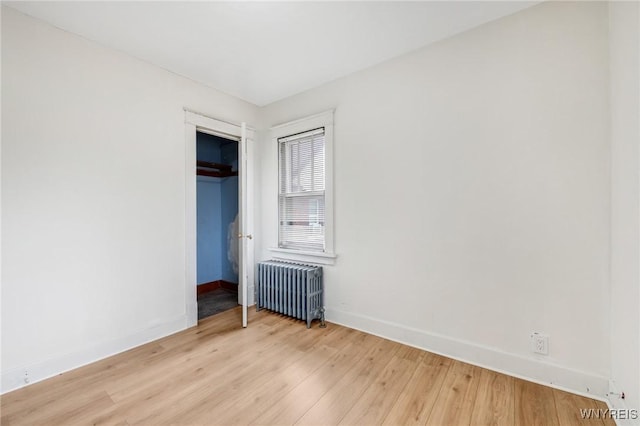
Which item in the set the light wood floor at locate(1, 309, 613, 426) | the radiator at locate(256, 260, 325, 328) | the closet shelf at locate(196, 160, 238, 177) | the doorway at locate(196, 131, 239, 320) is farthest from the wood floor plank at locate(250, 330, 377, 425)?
the closet shelf at locate(196, 160, 238, 177)

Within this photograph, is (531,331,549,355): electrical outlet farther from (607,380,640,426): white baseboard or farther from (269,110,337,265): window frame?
(269,110,337,265): window frame

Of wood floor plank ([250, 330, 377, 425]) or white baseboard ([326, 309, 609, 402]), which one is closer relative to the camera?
wood floor plank ([250, 330, 377, 425])

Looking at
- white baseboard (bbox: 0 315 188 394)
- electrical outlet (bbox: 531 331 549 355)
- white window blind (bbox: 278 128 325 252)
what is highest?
white window blind (bbox: 278 128 325 252)

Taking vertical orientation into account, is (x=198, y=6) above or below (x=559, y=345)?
above

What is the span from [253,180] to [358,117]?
1.72 meters

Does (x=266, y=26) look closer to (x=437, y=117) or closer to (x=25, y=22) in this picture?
(x=437, y=117)

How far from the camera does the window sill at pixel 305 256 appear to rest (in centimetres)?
308

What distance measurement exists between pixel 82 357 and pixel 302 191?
8.59ft

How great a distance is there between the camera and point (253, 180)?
3.74m

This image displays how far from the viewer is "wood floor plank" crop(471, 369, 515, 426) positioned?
1589 millimetres

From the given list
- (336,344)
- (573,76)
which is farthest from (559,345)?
(573,76)

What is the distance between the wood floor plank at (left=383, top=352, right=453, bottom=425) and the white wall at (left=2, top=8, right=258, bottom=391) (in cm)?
237

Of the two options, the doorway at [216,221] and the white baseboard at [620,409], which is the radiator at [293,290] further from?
the white baseboard at [620,409]

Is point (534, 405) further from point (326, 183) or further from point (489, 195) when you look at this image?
point (326, 183)
